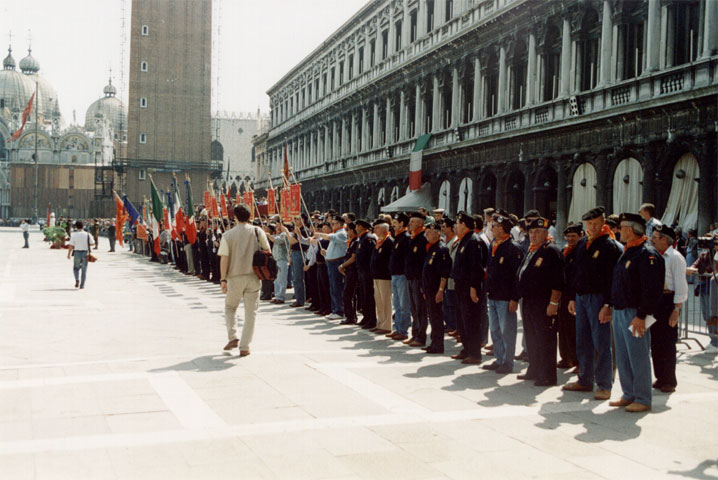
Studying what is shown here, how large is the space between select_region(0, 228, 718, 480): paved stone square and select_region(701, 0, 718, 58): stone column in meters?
10.8

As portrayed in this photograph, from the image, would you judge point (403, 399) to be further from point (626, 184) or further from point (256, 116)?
point (256, 116)

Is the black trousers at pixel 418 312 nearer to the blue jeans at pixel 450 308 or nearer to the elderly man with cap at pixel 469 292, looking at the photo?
the blue jeans at pixel 450 308

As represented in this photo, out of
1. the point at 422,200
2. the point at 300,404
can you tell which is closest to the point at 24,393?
the point at 300,404

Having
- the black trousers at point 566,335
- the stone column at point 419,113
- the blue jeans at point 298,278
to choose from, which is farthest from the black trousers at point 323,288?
the stone column at point 419,113

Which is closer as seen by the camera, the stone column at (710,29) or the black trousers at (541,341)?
the black trousers at (541,341)

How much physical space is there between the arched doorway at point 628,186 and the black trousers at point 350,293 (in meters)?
11.0

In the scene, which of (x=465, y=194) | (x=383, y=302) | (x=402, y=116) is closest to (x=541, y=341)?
(x=383, y=302)

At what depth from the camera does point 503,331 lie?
9.46m

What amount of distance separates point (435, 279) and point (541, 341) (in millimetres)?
2492

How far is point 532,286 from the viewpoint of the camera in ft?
28.8

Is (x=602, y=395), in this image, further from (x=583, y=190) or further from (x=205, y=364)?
(x=583, y=190)

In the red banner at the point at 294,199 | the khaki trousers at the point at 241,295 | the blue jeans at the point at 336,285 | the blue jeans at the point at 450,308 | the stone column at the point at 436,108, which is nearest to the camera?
the khaki trousers at the point at 241,295

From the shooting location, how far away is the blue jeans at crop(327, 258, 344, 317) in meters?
15.0

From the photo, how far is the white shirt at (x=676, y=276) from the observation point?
8406mm
